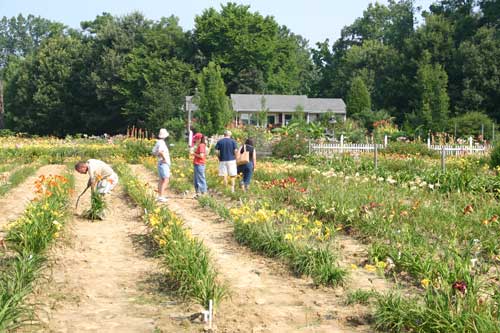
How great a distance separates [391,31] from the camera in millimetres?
66312

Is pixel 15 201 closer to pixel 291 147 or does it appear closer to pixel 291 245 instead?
pixel 291 245

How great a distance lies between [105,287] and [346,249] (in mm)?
3126

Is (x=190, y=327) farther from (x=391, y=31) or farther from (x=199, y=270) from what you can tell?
(x=391, y=31)

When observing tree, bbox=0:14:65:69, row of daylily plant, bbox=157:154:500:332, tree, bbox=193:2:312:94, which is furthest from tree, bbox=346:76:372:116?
tree, bbox=0:14:65:69

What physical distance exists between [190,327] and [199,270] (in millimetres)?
834

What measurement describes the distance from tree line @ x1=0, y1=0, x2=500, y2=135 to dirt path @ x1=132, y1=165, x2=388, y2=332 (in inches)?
1165

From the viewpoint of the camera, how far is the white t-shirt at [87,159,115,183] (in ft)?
32.7

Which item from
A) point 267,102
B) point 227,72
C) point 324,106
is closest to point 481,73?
point 324,106

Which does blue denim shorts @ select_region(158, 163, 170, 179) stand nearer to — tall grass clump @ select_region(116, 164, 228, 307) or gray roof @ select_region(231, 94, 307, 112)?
tall grass clump @ select_region(116, 164, 228, 307)

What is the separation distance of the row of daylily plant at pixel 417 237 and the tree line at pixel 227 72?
1011 inches

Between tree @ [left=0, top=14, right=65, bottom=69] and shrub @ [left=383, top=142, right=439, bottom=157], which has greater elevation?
tree @ [left=0, top=14, right=65, bottom=69]

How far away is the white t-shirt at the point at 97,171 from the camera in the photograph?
9.98 metres

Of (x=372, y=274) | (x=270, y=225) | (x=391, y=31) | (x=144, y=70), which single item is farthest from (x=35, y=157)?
(x=391, y=31)

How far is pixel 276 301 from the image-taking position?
17.6ft
